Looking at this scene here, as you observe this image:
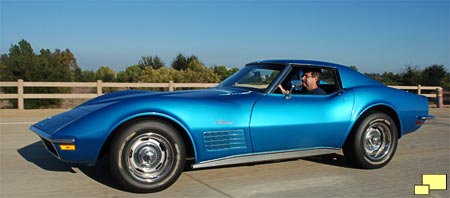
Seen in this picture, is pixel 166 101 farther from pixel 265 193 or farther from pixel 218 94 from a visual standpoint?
pixel 265 193

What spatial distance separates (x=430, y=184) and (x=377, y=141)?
89cm

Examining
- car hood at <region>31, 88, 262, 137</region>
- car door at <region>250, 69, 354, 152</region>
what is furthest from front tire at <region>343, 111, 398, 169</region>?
car hood at <region>31, 88, 262, 137</region>

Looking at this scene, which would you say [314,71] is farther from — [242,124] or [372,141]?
[242,124]

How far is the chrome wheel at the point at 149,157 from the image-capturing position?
400cm

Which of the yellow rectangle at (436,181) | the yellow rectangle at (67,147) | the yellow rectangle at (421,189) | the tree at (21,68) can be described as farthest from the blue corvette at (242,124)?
the tree at (21,68)

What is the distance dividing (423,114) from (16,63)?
18.5 m

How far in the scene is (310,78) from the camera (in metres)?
5.38

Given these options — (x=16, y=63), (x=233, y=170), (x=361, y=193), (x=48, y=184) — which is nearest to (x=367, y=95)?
(x=361, y=193)

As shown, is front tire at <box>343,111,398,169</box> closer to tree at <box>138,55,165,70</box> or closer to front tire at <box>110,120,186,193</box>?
front tire at <box>110,120,186,193</box>

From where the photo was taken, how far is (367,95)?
5328mm

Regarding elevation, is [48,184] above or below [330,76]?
below

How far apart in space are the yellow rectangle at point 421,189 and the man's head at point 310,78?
66.0 inches

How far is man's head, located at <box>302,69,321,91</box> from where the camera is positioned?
534cm

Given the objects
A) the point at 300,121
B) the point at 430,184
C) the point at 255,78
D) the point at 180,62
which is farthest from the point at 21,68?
the point at 430,184
